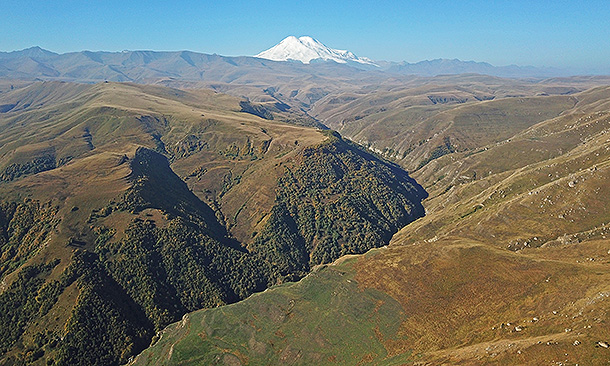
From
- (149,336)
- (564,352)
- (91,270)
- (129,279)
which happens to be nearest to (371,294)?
(564,352)

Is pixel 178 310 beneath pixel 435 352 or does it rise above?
beneath

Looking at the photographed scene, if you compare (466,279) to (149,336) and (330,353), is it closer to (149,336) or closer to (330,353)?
(330,353)

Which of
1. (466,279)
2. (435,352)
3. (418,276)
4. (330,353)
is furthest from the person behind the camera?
(418,276)

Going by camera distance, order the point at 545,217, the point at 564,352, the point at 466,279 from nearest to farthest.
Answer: the point at 564,352, the point at 466,279, the point at 545,217

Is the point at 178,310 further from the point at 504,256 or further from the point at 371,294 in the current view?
the point at 504,256

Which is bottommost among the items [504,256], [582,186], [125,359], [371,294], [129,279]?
[125,359]

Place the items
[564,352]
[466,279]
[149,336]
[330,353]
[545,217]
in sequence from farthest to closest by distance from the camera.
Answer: [545,217], [149,336], [466,279], [330,353], [564,352]

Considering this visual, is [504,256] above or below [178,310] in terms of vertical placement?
above

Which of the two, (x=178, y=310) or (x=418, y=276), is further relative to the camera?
(x=178, y=310)

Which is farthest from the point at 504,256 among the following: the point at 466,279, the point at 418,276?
the point at 418,276
